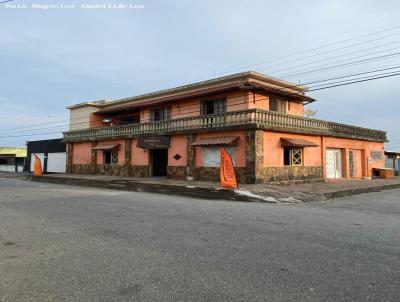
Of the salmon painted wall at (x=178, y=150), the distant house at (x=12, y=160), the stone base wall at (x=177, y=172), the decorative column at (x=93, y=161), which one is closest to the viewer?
the stone base wall at (x=177, y=172)

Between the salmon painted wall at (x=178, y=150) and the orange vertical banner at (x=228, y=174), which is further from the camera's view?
the salmon painted wall at (x=178, y=150)

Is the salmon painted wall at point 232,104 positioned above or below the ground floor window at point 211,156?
above

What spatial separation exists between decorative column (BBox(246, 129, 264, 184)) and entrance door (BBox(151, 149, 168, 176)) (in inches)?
347

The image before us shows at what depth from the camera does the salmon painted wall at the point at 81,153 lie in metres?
30.1

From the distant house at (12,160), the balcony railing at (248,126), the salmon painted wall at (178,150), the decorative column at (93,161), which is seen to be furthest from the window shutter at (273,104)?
the distant house at (12,160)

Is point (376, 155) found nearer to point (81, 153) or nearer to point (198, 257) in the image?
point (81, 153)

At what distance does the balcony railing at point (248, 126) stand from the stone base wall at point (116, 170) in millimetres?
2509

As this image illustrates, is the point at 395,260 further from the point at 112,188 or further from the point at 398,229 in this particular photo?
the point at 112,188

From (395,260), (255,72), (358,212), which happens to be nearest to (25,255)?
(395,260)

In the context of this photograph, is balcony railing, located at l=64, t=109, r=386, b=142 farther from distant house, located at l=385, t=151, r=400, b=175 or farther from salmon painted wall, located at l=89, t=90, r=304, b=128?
distant house, located at l=385, t=151, r=400, b=175

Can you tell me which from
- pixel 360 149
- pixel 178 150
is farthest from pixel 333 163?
pixel 178 150

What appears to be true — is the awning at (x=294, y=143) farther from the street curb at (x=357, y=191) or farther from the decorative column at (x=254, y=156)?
the street curb at (x=357, y=191)

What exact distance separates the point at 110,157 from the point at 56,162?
13.0m

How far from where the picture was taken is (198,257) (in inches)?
211
